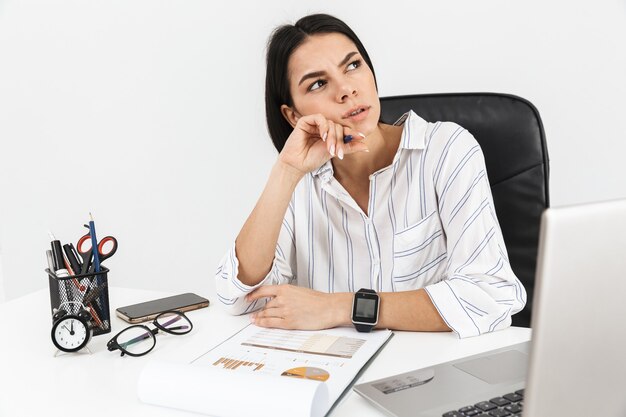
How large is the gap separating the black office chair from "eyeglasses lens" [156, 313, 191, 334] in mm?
746

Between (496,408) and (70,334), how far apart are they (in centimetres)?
65

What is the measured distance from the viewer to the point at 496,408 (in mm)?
688

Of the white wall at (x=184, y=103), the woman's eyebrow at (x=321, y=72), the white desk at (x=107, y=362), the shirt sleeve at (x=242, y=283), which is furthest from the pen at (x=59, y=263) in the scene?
the white wall at (x=184, y=103)

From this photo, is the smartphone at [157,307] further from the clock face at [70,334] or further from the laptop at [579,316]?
the laptop at [579,316]

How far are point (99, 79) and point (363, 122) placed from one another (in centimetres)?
157

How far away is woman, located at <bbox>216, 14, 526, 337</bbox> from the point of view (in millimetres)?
1121

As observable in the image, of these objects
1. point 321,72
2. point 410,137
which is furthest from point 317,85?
point 410,137

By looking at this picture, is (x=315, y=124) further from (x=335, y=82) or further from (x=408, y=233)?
(x=408, y=233)

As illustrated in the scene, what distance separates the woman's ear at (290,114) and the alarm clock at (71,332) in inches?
29.4

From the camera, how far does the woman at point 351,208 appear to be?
112cm

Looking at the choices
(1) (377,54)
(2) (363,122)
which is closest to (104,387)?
(2) (363,122)

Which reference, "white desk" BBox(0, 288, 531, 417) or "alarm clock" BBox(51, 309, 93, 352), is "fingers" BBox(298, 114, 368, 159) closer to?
"white desk" BBox(0, 288, 531, 417)

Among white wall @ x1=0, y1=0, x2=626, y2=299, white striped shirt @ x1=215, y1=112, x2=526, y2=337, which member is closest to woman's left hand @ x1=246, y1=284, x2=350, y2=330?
white striped shirt @ x1=215, y1=112, x2=526, y2=337

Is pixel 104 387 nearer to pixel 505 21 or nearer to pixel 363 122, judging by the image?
pixel 363 122
